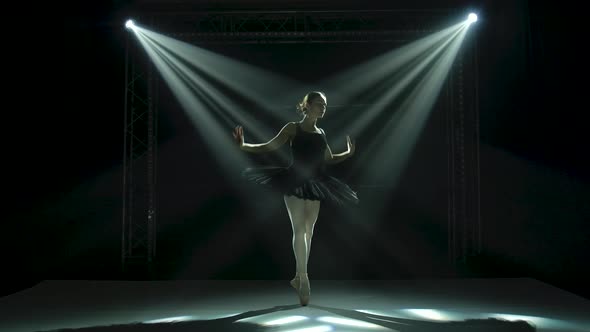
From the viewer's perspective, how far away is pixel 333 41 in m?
5.82

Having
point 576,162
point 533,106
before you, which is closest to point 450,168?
point 533,106

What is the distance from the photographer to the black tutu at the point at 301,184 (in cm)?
344

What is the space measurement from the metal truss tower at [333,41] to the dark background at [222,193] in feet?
0.56

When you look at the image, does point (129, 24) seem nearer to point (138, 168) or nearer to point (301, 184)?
point (138, 168)

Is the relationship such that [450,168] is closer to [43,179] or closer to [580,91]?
[580,91]

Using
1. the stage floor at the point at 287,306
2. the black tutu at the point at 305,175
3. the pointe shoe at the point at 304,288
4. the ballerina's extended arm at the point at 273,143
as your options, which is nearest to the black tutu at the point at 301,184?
the black tutu at the point at 305,175

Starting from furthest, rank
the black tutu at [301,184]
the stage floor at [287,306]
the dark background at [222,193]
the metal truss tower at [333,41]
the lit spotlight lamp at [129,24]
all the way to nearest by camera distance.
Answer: the metal truss tower at [333,41] → the lit spotlight lamp at [129,24] → the dark background at [222,193] → the black tutu at [301,184] → the stage floor at [287,306]

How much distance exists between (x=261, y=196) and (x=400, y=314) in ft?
10.6

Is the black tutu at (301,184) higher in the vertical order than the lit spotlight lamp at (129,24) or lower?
lower

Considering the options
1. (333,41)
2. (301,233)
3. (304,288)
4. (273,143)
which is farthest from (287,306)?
(333,41)

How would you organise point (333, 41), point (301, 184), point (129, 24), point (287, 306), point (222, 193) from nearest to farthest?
point (301, 184)
point (287, 306)
point (129, 24)
point (333, 41)
point (222, 193)

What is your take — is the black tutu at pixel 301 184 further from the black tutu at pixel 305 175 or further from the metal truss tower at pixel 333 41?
the metal truss tower at pixel 333 41

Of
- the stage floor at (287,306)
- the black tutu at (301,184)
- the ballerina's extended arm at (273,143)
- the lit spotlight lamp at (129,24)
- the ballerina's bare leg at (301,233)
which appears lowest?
the stage floor at (287,306)

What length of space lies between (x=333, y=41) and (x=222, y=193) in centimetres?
236
